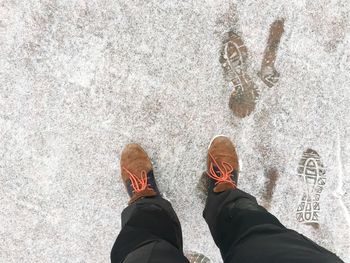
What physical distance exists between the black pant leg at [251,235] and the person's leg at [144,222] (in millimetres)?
162

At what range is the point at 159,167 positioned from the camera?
1.48 metres

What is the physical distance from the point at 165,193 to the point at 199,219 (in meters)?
0.19

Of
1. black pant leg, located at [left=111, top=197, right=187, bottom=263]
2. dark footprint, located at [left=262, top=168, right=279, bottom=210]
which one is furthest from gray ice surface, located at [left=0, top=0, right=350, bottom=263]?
black pant leg, located at [left=111, top=197, right=187, bottom=263]

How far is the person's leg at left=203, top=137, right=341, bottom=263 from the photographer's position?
977mm

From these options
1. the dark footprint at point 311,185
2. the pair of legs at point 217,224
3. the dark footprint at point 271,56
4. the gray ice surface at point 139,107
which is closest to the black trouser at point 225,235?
the pair of legs at point 217,224

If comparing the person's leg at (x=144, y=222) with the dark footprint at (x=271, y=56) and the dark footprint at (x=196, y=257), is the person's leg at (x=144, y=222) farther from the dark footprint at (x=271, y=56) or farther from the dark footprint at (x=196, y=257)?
the dark footprint at (x=271, y=56)

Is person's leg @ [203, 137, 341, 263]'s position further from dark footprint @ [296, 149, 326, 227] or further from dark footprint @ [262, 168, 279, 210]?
dark footprint @ [296, 149, 326, 227]

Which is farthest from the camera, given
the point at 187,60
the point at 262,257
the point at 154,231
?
the point at 187,60

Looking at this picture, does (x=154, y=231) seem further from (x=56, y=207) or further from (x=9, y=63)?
(x=9, y=63)

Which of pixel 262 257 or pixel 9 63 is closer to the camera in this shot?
pixel 262 257

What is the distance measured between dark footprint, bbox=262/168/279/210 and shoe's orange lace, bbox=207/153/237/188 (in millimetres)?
150

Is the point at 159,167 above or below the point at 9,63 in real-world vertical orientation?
below

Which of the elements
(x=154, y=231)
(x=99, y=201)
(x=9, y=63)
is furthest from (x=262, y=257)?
(x=9, y=63)

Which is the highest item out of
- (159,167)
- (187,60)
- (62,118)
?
(187,60)
